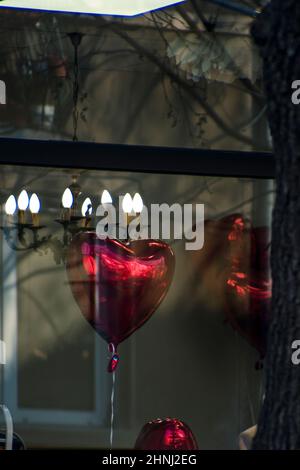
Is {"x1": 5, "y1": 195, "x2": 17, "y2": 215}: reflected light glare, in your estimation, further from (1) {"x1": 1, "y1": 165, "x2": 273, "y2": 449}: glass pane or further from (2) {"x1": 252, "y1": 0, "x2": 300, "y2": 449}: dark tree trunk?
(2) {"x1": 252, "y1": 0, "x2": 300, "y2": 449}: dark tree trunk

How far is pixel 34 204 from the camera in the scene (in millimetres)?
5113

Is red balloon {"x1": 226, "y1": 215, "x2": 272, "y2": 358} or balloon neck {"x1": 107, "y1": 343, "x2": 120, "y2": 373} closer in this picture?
balloon neck {"x1": 107, "y1": 343, "x2": 120, "y2": 373}

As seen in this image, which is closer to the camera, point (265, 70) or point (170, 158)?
point (265, 70)

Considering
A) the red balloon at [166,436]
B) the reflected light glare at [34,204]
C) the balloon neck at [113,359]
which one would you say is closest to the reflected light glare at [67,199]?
the reflected light glare at [34,204]

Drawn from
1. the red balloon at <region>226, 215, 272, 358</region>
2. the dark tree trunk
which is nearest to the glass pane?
the red balloon at <region>226, 215, 272, 358</region>

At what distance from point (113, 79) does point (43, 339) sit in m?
1.38

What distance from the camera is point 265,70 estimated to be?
11.3 ft

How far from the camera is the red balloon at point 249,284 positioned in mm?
5449

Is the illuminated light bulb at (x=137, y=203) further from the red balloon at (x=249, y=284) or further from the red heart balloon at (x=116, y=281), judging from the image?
the red balloon at (x=249, y=284)

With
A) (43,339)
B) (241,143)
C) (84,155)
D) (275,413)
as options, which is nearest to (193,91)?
(241,143)

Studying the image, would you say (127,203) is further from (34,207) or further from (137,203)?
(34,207)

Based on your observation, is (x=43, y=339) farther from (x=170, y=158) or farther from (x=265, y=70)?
(x=265, y=70)

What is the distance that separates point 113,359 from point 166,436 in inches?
18.6

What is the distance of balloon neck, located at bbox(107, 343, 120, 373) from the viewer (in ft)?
17.0
